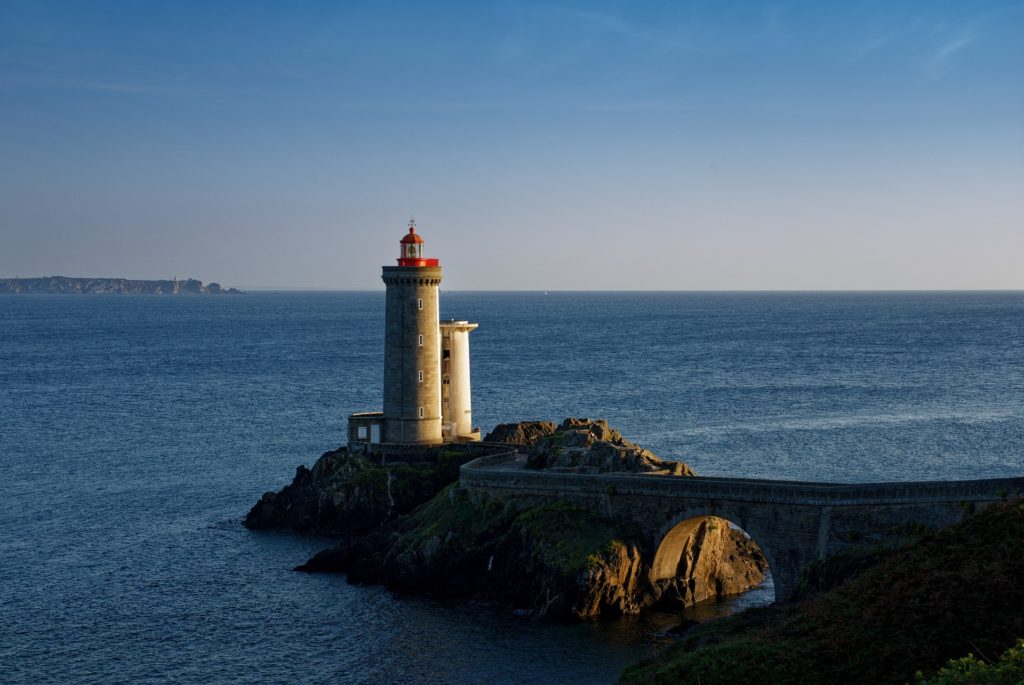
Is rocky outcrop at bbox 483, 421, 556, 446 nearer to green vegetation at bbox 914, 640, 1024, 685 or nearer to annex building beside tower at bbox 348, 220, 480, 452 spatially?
annex building beside tower at bbox 348, 220, 480, 452

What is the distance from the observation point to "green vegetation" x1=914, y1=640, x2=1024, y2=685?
2661 cm

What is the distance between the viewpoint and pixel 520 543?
53.3 m

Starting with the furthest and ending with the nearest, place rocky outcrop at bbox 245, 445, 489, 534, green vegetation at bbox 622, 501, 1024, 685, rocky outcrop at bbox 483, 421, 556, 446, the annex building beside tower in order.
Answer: rocky outcrop at bbox 483, 421, 556, 446 → the annex building beside tower → rocky outcrop at bbox 245, 445, 489, 534 → green vegetation at bbox 622, 501, 1024, 685

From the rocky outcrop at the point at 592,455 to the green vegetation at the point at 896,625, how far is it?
52.5ft

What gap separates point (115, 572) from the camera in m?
57.7

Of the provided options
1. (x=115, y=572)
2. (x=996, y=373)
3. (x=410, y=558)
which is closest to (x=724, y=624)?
(x=410, y=558)

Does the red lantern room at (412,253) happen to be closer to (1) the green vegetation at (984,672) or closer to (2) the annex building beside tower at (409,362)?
(2) the annex building beside tower at (409,362)

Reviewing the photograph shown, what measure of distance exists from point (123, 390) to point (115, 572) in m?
79.6

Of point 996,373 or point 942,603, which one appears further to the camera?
point 996,373

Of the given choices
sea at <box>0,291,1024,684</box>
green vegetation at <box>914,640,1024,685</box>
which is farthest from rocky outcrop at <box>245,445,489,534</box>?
green vegetation at <box>914,640,1024,685</box>

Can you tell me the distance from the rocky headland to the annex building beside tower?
3.81 m

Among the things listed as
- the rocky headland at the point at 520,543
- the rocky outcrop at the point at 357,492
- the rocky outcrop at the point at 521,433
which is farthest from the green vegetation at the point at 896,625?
the rocky outcrop at the point at 521,433

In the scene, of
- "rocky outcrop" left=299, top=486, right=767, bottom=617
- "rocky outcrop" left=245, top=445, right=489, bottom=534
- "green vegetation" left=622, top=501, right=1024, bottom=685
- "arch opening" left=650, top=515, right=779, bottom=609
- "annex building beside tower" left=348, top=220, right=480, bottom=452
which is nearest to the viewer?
"green vegetation" left=622, top=501, right=1024, bottom=685

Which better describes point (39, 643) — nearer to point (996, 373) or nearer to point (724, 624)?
point (724, 624)
